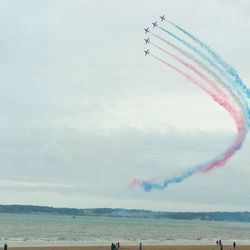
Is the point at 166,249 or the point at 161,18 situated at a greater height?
the point at 161,18

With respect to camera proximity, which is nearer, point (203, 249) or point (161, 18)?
point (161, 18)

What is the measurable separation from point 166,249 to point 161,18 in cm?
3736

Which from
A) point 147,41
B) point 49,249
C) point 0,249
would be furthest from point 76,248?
point 147,41

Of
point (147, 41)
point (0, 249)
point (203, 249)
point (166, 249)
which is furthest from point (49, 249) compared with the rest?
point (147, 41)

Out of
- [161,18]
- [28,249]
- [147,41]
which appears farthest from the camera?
[28,249]

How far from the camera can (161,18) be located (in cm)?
6944

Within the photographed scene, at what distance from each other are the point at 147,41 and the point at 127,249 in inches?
1292

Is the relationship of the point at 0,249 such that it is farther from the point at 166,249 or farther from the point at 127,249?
the point at 166,249

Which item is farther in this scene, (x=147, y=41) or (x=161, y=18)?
(x=147, y=41)

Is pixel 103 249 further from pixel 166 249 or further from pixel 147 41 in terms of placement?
pixel 147 41

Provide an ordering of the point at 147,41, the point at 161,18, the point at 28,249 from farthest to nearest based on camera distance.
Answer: the point at 28,249, the point at 147,41, the point at 161,18

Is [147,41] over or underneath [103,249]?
over

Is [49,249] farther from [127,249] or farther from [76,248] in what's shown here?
[127,249]

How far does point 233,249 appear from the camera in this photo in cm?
8100
